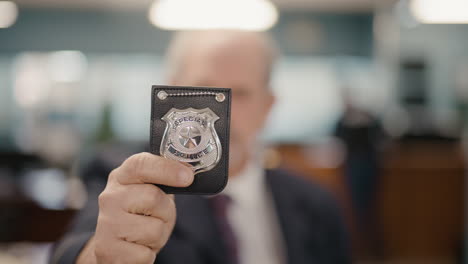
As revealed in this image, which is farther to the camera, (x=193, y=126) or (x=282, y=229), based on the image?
(x=282, y=229)

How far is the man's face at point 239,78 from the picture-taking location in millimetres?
526

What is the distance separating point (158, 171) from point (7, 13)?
5608 millimetres

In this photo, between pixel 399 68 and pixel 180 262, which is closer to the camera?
pixel 180 262

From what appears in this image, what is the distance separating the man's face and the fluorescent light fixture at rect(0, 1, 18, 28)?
15.6 ft

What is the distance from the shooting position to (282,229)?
79cm

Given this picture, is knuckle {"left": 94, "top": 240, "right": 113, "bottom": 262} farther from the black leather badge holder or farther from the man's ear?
the man's ear

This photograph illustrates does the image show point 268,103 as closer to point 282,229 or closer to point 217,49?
point 217,49

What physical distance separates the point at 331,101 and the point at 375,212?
304 centimetres

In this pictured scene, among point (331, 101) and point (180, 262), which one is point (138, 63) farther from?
point (180, 262)

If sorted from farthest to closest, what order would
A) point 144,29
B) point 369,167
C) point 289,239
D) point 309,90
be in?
point 309,90, point 144,29, point 369,167, point 289,239

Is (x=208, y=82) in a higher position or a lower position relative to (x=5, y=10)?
lower

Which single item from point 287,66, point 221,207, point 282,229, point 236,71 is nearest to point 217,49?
point 236,71

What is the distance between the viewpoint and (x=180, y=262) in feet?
1.92

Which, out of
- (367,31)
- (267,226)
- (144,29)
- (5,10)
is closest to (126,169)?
(267,226)
